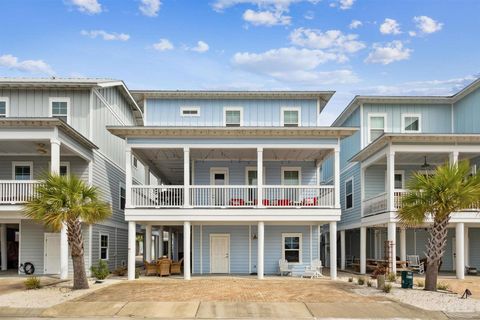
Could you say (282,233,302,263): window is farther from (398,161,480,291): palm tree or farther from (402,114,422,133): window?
(402,114,422,133): window

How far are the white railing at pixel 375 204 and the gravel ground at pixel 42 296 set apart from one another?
13318 mm

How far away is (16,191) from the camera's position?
2367 cm

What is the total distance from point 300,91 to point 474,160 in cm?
959

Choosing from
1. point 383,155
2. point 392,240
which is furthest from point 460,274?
point 383,155

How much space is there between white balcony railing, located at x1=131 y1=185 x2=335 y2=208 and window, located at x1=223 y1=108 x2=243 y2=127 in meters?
3.63

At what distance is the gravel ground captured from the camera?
15961 millimetres

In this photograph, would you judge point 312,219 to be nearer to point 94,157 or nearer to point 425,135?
point 425,135

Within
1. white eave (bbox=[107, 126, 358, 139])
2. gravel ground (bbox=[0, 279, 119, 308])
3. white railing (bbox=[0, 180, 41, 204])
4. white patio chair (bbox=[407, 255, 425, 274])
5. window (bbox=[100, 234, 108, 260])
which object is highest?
white eave (bbox=[107, 126, 358, 139])

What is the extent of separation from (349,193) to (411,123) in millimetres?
5542

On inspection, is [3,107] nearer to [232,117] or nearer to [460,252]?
[232,117]

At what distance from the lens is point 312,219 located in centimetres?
2419

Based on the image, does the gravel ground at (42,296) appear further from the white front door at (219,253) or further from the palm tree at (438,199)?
the palm tree at (438,199)

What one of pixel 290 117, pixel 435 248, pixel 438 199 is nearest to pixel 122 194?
pixel 290 117

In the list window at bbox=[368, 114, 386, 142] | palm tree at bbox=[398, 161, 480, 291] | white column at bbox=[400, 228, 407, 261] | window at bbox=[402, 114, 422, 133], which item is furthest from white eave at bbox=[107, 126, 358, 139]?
window at bbox=[402, 114, 422, 133]
